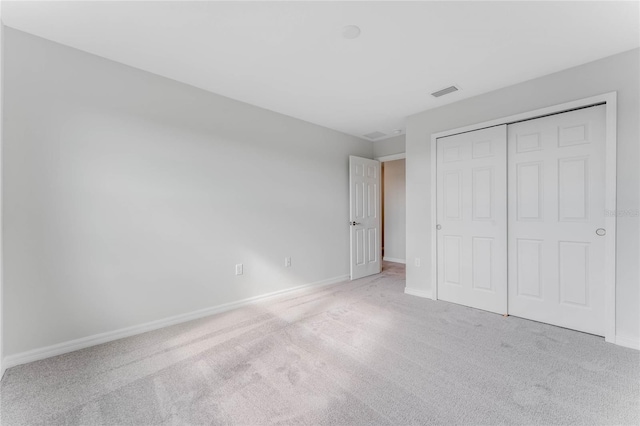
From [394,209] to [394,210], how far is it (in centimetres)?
2

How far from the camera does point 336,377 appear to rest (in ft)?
5.94

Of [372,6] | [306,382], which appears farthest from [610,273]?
[372,6]

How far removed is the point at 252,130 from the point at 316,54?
4.42 ft

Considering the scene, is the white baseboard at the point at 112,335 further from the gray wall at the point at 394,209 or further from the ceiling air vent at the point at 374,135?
the gray wall at the point at 394,209

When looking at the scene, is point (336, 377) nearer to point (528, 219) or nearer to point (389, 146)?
point (528, 219)

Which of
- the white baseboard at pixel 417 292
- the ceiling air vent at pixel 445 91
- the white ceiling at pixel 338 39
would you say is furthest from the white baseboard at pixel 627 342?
the ceiling air vent at pixel 445 91

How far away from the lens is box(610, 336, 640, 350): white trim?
7.09ft

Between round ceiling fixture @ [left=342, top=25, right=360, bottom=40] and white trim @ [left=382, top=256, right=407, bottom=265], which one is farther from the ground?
round ceiling fixture @ [left=342, top=25, right=360, bottom=40]

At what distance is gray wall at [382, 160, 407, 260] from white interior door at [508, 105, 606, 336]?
10.1 ft

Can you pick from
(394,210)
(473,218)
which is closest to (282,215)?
(473,218)

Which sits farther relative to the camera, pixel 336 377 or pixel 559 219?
pixel 559 219

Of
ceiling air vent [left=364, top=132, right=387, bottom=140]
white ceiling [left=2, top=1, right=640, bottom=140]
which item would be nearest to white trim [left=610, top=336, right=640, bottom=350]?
white ceiling [left=2, top=1, right=640, bottom=140]

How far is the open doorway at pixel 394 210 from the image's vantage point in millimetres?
5941

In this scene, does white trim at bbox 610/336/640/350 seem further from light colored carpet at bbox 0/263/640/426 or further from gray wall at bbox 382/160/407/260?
gray wall at bbox 382/160/407/260
